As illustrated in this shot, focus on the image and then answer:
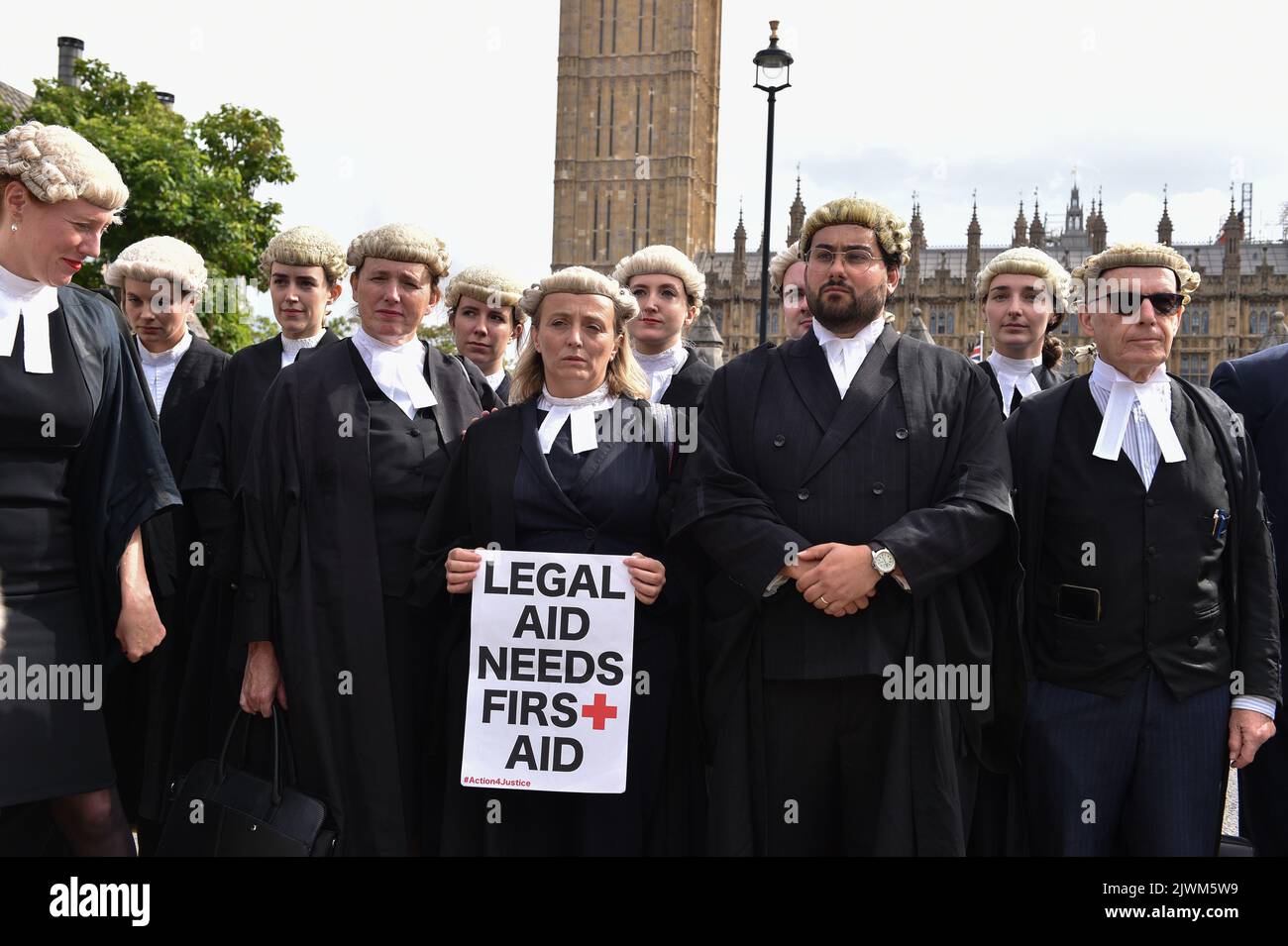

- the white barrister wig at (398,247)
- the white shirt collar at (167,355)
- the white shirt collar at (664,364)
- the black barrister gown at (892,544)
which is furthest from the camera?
the white shirt collar at (664,364)

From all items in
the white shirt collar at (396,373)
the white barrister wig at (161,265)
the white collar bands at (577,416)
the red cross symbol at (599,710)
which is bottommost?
the red cross symbol at (599,710)

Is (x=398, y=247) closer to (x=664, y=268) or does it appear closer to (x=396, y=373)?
(x=396, y=373)

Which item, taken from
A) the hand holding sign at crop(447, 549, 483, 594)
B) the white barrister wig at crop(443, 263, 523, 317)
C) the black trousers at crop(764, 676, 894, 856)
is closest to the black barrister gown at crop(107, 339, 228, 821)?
the hand holding sign at crop(447, 549, 483, 594)

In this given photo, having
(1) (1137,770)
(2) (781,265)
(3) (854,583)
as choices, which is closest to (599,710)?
(3) (854,583)

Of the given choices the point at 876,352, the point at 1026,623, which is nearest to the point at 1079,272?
the point at 876,352

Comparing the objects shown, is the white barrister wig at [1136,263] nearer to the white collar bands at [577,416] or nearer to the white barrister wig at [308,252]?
the white collar bands at [577,416]

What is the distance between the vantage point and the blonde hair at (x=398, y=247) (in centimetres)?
412

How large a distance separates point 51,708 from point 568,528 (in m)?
1.55

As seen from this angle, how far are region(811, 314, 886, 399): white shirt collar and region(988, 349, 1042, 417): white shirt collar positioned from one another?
89.6 inches

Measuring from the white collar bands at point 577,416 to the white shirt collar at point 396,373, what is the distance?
1.47 ft

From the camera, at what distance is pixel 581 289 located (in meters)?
3.88

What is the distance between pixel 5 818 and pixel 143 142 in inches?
805

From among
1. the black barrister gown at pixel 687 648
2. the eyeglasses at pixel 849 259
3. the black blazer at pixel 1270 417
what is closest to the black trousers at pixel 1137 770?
the black blazer at pixel 1270 417

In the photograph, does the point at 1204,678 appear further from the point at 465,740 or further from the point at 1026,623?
the point at 465,740
